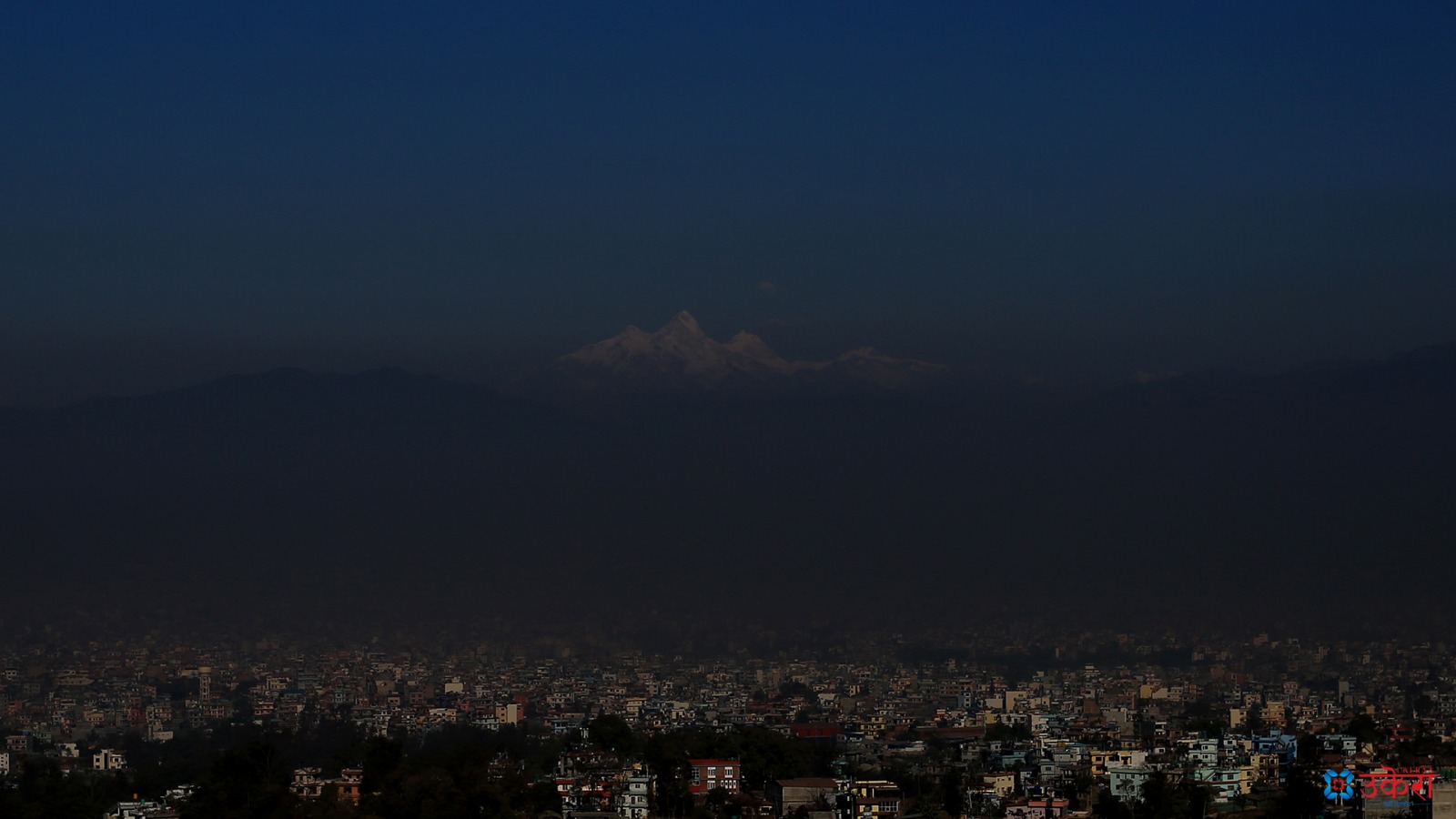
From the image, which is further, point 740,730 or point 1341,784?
point 740,730

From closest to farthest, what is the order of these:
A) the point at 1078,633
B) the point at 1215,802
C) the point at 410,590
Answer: the point at 1215,802
the point at 1078,633
the point at 410,590

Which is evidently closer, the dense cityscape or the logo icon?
the logo icon

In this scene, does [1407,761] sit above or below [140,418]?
below

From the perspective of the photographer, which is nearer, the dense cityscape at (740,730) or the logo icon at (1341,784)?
the logo icon at (1341,784)

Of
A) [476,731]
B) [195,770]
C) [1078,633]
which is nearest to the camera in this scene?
[195,770]

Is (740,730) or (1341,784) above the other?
(740,730)

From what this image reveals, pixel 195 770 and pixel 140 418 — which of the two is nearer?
pixel 195 770

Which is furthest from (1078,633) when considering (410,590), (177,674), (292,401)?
(292,401)

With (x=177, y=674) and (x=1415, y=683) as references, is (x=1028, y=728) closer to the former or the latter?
(x=1415, y=683)
